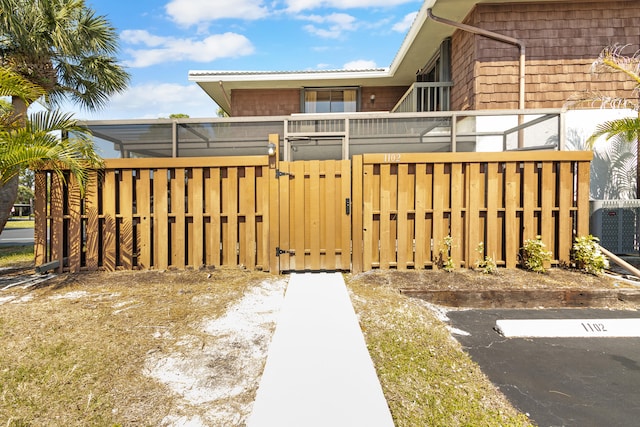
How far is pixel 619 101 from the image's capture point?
629 centimetres

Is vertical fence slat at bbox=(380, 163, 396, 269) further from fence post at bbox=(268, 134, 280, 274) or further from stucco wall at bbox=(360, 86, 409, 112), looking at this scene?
stucco wall at bbox=(360, 86, 409, 112)

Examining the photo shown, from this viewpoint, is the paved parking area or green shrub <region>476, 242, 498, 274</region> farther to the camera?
green shrub <region>476, 242, 498, 274</region>

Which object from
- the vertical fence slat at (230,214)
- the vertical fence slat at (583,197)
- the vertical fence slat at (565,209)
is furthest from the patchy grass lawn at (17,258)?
the vertical fence slat at (583,197)

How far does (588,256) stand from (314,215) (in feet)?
12.4

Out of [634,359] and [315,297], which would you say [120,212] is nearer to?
[315,297]

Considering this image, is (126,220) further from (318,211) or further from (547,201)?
(547,201)

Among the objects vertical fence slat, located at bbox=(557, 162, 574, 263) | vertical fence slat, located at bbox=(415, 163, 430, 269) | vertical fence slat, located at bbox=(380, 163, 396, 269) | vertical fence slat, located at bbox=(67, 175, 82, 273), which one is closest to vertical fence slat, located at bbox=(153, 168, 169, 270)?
vertical fence slat, located at bbox=(67, 175, 82, 273)

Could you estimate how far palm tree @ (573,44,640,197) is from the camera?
16.3 ft

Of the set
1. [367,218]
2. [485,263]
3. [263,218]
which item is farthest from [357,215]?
[485,263]

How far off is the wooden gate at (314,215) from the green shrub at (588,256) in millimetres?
3181

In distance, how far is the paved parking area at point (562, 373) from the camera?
1.91m

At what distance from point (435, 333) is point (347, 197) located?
7.06 ft

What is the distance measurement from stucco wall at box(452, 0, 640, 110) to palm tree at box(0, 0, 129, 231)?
27.1 feet

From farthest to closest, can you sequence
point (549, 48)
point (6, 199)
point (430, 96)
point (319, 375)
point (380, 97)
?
point (380, 97), point (430, 96), point (549, 48), point (6, 199), point (319, 375)
